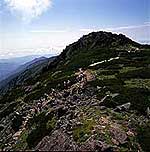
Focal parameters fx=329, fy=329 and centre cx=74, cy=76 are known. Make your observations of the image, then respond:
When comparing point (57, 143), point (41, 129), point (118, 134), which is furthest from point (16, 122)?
point (118, 134)

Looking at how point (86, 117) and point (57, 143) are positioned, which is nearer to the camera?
point (57, 143)

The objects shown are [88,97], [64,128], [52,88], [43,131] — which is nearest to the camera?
[64,128]

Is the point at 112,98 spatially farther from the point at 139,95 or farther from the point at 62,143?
the point at 62,143

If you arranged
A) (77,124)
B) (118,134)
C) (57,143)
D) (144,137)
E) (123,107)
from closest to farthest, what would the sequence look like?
1. (57,143)
2. (118,134)
3. (144,137)
4. (77,124)
5. (123,107)

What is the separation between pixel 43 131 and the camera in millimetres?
28219

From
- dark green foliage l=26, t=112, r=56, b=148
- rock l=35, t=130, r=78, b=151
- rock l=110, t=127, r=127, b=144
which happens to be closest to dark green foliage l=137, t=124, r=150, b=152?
rock l=110, t=127, r=127, b=144

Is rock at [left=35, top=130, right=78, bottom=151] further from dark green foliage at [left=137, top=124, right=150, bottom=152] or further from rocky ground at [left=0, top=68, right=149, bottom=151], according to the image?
dark green foliage at [left=137, top=124, right=150, bottom=152]

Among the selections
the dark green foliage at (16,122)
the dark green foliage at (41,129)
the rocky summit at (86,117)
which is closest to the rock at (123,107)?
the rocky summit at (86,117)

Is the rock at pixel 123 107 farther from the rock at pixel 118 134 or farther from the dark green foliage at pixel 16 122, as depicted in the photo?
the dark green foliage at pixel 16 122

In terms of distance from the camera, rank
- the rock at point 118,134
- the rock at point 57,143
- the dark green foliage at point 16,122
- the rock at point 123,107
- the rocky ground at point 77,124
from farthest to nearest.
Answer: the dark green foliage at point 16,122, the rock at point 123,107, the rock at point 118,134, the rocky ground at point 77,124, the rock at point 57,143

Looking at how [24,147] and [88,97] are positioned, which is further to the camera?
[88,97]

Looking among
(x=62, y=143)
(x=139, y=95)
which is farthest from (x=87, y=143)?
(x=139, y=95)

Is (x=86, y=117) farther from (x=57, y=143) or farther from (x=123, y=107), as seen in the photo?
(x=123, y=107)

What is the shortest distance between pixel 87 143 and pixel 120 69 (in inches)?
1229
